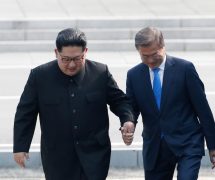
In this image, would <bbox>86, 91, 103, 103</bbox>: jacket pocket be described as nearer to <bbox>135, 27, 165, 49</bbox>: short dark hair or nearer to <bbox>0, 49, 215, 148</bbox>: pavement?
<bbox>135, 27, 165, 49</bbox>: short dark hair

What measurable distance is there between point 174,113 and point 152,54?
1.68 ft

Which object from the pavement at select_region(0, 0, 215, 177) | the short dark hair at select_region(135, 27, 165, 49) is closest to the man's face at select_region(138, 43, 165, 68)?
the short dark hair at select_region(135, 27, 165, 49)

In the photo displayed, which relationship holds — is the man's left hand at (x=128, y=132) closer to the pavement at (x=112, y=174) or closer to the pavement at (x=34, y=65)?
the pavement at (x=112, y=174)

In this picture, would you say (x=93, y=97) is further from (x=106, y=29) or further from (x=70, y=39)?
(x=106, y=29)

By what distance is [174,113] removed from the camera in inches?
282

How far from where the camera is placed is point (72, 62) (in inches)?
267

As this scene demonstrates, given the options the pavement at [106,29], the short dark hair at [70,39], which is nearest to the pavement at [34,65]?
the pavement at [106,29]

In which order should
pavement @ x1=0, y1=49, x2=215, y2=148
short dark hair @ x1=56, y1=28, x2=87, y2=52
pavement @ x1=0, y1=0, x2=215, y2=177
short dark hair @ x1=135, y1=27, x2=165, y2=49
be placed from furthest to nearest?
pavement @ x1=0, y1=0, x2=215, y2=177
pavement @ x1=0, y1=49, x2=215, y2=148
short dark hair @ x1=135, y1=27, x2=165, y2=49
short dark hair @ x1=56, y1=28, x2=87, y2=52

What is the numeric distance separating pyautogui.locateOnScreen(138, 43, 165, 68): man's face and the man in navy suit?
86 millimetres

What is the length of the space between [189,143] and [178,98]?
13.1 inches

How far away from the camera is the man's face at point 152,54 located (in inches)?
271

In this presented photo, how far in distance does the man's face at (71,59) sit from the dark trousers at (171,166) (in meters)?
0.86

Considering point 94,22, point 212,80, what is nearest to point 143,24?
point 94,22

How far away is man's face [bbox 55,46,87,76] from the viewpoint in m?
6.73
